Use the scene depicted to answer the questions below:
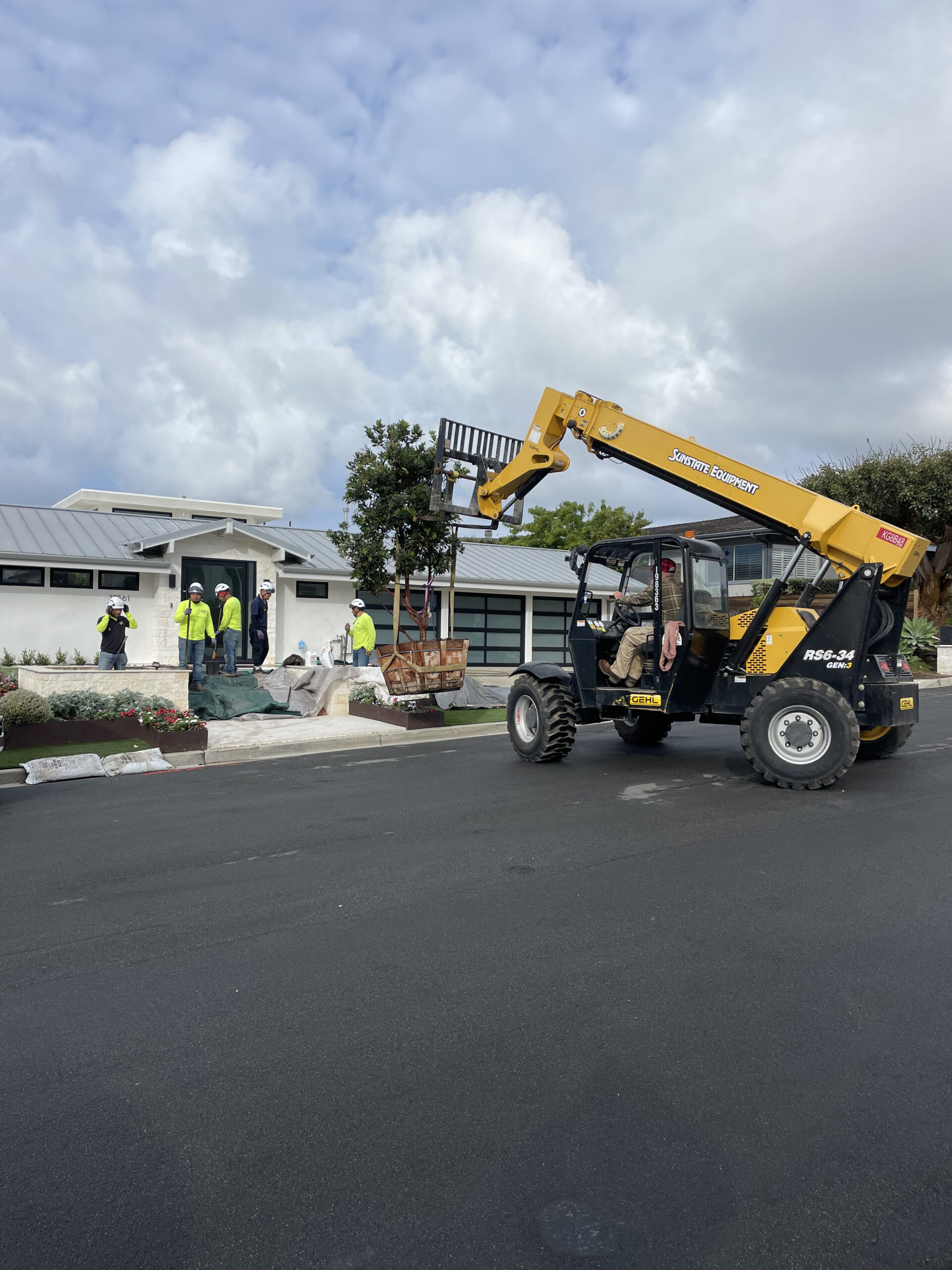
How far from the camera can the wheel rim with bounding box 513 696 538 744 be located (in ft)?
35.6

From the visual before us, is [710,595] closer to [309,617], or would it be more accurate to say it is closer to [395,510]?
[395,510]

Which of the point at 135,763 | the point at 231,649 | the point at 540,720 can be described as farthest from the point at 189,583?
the point at 540,720

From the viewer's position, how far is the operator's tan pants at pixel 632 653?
1009 centimetres

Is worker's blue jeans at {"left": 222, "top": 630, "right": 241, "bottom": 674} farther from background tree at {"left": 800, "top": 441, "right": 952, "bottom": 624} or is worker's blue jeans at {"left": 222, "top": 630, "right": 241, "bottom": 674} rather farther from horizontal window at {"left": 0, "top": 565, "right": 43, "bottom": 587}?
background tree at {"left": 800, "top": 441, "right": 952, "bottom": 624}

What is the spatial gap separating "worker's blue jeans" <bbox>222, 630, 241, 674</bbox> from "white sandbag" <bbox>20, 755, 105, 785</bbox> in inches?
245

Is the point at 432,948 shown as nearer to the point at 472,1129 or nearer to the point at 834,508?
the point at 472,1129

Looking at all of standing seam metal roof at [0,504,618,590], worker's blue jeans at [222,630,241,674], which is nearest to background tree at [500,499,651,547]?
standing seam metal roof at [0,504,618,590]

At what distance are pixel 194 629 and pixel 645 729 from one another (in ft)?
27.2

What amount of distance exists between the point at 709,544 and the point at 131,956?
7725 mm

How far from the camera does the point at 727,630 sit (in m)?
9.98

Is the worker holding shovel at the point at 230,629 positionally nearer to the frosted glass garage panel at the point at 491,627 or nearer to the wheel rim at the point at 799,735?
the frosted glass garage panel at the point at 491,627

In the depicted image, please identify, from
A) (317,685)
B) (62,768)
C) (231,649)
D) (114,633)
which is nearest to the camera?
(62,768)

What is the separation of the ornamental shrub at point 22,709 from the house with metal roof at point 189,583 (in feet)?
26.8

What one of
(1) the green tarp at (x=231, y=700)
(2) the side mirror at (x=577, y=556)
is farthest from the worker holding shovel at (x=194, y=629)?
(2) the side mirror at (x=577, y=556)
